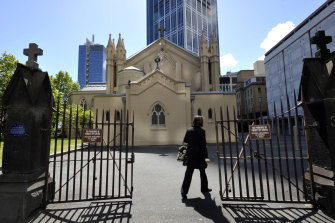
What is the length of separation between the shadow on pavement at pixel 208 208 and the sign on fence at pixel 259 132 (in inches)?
69.4

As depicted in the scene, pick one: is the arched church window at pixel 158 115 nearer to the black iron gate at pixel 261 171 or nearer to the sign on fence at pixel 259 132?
the black iron gate at pixel 261 171

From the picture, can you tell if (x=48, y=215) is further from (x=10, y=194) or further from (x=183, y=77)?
(x=183, y=77)

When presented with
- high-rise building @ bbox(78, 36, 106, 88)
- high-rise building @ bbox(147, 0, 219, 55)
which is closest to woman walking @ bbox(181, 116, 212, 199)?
high-rise building @ bbox(147, 0, 219, 55)

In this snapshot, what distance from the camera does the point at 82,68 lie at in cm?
16088

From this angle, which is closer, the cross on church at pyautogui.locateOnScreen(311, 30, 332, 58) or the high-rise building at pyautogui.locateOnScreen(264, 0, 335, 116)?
the cross on church at pyautogui.locateOnScreen(311, 30, 332, 58)

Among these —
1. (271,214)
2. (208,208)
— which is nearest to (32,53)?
(208,208)

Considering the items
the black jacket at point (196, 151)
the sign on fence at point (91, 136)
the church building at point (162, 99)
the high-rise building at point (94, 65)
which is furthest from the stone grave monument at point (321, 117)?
the high-rise building at point (94, 65)

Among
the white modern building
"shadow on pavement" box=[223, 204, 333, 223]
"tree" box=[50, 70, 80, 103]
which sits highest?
the white modern building

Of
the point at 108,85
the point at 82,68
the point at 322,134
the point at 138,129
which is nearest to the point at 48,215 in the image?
the point at 322,134

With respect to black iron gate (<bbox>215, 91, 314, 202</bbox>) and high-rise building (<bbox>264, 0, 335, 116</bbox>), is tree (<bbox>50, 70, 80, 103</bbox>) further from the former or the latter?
black iron gate (<bbox>215, 91, 314, 202</bbox>)

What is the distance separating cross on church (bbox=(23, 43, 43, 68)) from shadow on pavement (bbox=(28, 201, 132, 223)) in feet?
10.5

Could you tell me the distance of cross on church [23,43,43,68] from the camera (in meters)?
4.21

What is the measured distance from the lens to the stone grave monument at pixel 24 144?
3.59m

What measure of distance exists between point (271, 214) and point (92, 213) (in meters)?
3.66
